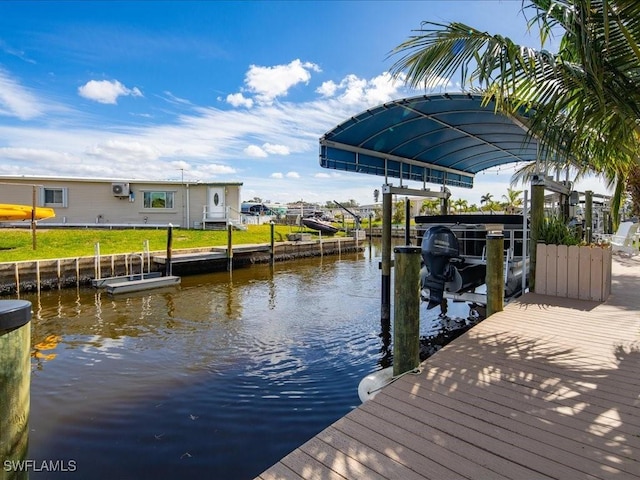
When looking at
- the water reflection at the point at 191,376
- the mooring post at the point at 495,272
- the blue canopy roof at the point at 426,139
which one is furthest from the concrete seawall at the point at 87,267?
the mooring post at the point at 495,272

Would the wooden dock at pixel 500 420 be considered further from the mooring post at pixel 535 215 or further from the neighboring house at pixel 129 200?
the neighboring house at pixel 129 200

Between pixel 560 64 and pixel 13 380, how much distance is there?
5.59 metres

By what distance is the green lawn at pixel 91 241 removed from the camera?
15.0m

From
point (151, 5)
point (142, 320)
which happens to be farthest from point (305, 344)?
point (151, 5)

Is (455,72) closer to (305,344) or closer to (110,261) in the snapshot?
(305,344)

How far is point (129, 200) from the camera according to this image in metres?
23.8

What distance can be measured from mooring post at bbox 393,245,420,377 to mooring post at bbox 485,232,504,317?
7.86ft

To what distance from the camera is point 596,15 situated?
3764mm

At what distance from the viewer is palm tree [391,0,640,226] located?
3.74 m

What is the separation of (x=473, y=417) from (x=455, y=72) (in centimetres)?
406

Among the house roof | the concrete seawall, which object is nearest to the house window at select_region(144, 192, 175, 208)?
the house roof

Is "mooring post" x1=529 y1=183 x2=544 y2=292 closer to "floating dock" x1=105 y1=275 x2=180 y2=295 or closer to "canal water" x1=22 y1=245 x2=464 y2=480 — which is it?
"canal water" x1=22 y1=245 x2=464 y2=480

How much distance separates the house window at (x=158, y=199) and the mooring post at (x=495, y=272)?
73.6 ft

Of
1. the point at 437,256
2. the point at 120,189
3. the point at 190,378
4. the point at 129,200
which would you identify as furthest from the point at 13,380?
the point at 129,200
